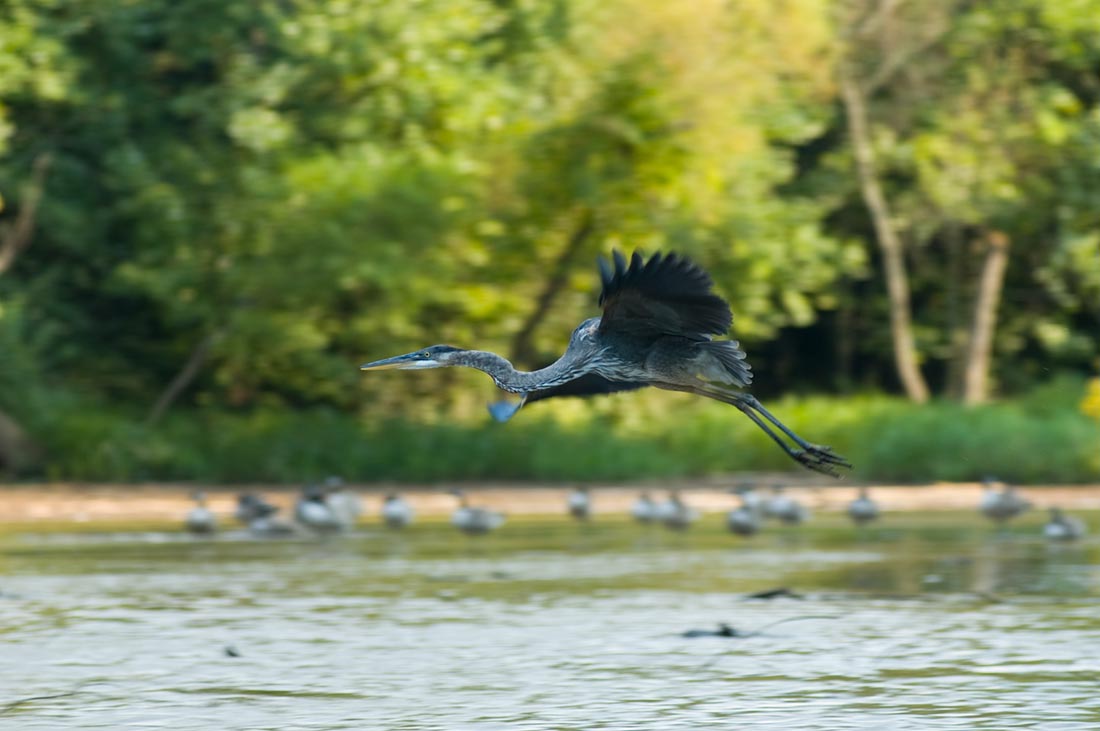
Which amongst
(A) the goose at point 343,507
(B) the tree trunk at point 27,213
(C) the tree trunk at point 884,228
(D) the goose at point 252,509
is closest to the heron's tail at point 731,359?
(A) the goose at point 343,507

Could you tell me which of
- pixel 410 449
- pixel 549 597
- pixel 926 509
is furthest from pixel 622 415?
pixel 549 597

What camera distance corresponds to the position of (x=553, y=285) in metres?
28.8

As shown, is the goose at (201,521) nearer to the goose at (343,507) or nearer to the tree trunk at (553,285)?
the goose at (343,507)

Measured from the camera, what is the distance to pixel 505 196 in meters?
28.5

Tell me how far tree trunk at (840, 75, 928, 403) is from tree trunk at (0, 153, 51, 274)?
43.2ft

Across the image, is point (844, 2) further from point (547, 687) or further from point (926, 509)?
point (547, 687)

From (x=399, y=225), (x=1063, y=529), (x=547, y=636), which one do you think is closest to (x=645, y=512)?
(x=1063, y=529)

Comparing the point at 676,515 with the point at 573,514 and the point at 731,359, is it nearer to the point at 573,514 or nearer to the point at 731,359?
the point at 573,514

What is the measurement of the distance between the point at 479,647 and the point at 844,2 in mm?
22474

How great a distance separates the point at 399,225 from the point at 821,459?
16104mm

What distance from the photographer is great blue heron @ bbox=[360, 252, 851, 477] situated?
9695mm

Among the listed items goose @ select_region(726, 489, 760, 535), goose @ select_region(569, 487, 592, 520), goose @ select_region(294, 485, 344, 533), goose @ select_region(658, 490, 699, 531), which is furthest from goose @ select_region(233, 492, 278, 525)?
goose @ select_region(726, 489, 760, 535)

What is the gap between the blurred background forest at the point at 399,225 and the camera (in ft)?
88.3

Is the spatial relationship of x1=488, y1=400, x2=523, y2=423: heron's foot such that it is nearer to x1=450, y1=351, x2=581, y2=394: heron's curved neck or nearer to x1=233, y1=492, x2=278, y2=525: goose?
x1=450, y1=351, x2=581, y2=394: heron's curved neck
